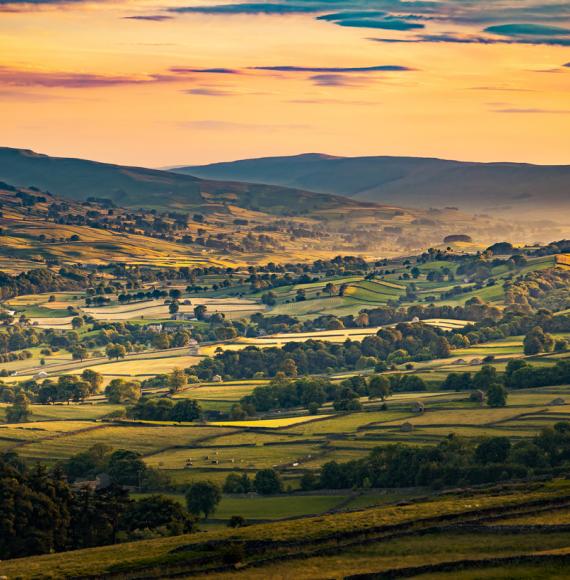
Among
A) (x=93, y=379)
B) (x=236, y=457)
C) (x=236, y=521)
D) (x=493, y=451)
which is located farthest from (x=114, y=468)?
(x=93, y=379)

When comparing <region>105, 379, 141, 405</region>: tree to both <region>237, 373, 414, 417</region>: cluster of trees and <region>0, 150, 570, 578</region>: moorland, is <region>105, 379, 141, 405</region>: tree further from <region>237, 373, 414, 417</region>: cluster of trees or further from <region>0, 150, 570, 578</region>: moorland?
<region>237, 373, 414, 417</region>: cluster of trees

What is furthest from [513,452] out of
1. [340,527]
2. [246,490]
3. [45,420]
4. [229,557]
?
[45,420]

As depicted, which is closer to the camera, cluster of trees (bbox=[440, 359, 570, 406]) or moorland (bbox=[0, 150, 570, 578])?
moorland (bbox=[0, 150, 570, 578])

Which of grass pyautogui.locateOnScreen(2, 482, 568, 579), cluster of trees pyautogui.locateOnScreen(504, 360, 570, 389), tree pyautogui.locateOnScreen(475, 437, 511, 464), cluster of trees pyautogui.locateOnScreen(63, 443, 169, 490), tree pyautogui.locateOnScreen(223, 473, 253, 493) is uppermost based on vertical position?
grass pyautogui.locateOnScreen(2, 482, 568, 579)

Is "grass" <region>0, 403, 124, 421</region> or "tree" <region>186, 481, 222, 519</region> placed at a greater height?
"tree" <region>186, 481, 222, 519</region>

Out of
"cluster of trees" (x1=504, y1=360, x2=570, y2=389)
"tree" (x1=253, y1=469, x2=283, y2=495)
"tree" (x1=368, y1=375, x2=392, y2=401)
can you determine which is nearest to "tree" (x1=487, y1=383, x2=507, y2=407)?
"cluster of trees" (x1=504, y1=360, x2=570, y2=389)

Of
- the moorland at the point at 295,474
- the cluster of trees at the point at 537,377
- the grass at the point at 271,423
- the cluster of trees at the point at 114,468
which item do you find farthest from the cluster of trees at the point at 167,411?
the cluster of trees at the point at 537,377
